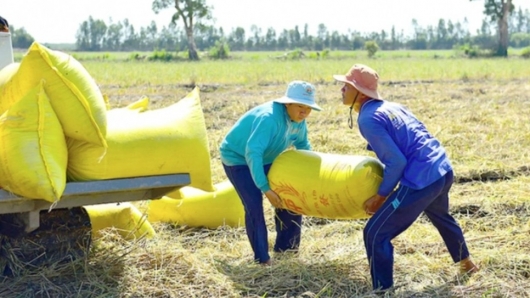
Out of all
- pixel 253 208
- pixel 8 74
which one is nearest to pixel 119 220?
pixel 253 208

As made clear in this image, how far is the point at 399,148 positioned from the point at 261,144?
0.84 m

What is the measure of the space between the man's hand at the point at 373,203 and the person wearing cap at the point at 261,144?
1.83 ft

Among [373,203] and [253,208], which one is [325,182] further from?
[253,208]

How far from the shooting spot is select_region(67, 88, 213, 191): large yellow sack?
12.4 ft

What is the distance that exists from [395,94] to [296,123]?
36.3 ft

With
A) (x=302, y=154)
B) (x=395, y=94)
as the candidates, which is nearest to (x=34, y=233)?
(x=302, y=154)

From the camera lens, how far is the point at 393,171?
3.75m

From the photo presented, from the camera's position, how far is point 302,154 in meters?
4.22

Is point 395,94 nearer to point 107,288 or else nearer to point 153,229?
point 153,229

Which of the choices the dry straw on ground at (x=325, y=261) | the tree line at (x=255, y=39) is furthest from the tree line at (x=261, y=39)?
the dry straw on ground at (x=325, y=261)

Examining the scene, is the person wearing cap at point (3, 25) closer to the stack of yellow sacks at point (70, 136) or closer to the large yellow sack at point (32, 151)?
the stack of yellow sacks at point (70, 136)

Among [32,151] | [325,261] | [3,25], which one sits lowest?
[325,261]

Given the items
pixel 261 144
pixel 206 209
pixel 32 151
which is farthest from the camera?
pixel 206 209

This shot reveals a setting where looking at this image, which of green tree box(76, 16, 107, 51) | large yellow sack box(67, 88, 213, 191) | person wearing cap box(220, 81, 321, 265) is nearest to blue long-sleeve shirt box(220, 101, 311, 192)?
person wearing cap box(220, 81, 321, 265)
